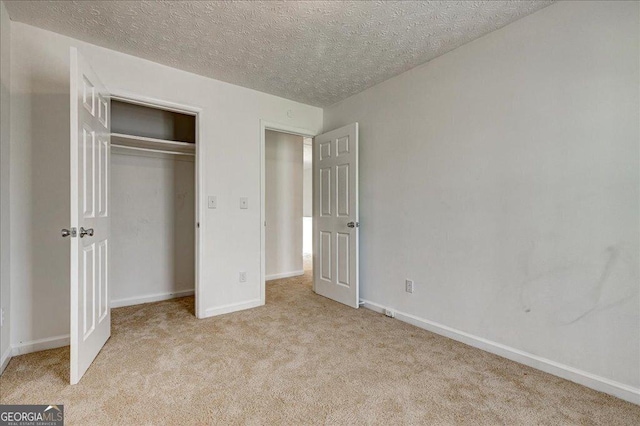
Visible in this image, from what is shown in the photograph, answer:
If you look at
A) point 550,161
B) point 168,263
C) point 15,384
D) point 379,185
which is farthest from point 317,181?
point 15,384

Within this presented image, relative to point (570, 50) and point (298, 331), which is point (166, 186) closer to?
point (298, 331)

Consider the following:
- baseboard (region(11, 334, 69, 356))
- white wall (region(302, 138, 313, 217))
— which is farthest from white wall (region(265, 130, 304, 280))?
baseboard (region(11, 334, 69, 356))

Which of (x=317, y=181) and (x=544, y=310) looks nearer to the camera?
(x=544, y=310)

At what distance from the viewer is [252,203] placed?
A: 3250 mm

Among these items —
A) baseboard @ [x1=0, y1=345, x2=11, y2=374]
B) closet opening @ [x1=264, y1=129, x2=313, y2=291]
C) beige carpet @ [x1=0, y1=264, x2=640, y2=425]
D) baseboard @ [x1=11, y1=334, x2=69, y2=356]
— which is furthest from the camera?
closet opening @ [x1=264, y1=129, x2=313, y2=291]

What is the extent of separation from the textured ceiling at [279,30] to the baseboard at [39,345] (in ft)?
7.48

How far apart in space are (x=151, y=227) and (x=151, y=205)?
0.25 m

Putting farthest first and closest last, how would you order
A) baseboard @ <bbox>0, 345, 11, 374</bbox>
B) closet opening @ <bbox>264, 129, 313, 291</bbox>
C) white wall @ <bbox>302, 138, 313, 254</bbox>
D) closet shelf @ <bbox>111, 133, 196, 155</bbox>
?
white wall @ <bbox>302, 138, 313, 254</bbox> < closet opening @ <bbox>264, 129, 313, 291</bbox> < closet shelf @ <bbox>111, 133, 196, 155</bbox> < baseboard @ <bbox>0, 345, 11, 374</bbox>

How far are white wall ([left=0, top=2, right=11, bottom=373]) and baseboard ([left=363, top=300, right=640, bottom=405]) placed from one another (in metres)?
3.03

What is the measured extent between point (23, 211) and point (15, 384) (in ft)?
3.71

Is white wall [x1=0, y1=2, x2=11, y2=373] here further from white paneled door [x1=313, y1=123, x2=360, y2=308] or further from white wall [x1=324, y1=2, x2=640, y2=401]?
white wall [x1=324, y1=2, x2=640, y2=401]

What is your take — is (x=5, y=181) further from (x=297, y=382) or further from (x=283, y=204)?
(x=283, y=204)

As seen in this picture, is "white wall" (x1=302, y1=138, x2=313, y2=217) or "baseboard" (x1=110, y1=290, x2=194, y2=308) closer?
"baseboard" (x1=110, y1=290, x2=194, y2=308)

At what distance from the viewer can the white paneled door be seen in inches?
127
